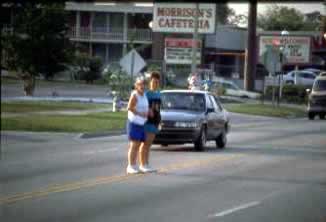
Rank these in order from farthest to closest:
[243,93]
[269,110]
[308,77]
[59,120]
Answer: [308,77]
[243,93]
[269,110]
[59,120]

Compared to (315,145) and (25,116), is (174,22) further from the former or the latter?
(315,145)

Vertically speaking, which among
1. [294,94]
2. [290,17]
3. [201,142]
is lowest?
[294,94]

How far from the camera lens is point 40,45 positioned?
40094 millimetres

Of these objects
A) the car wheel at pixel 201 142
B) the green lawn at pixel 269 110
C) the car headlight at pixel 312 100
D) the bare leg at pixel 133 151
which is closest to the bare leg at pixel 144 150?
the bare leg at pixel 133 151

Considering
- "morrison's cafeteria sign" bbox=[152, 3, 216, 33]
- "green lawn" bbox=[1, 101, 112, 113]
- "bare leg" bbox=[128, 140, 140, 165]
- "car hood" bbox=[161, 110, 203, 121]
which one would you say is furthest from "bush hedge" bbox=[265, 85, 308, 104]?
"bare leg" bbox=[128, 140, 140, 165]

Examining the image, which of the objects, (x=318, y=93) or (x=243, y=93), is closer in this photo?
(x=318, y=93)

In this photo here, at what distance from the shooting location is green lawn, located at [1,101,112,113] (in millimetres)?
36562

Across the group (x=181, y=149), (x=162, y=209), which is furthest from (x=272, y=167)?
(x=162, y=209)

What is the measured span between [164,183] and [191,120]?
7114 mm

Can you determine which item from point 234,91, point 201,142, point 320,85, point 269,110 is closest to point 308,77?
point 234,91

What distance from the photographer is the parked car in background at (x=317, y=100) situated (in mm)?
41625

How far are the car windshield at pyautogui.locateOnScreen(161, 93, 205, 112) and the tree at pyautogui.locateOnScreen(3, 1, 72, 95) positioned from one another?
14923 millimetres

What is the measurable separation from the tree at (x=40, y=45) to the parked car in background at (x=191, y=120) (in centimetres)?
1492

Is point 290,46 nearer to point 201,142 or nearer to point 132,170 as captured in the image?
point 201,142
